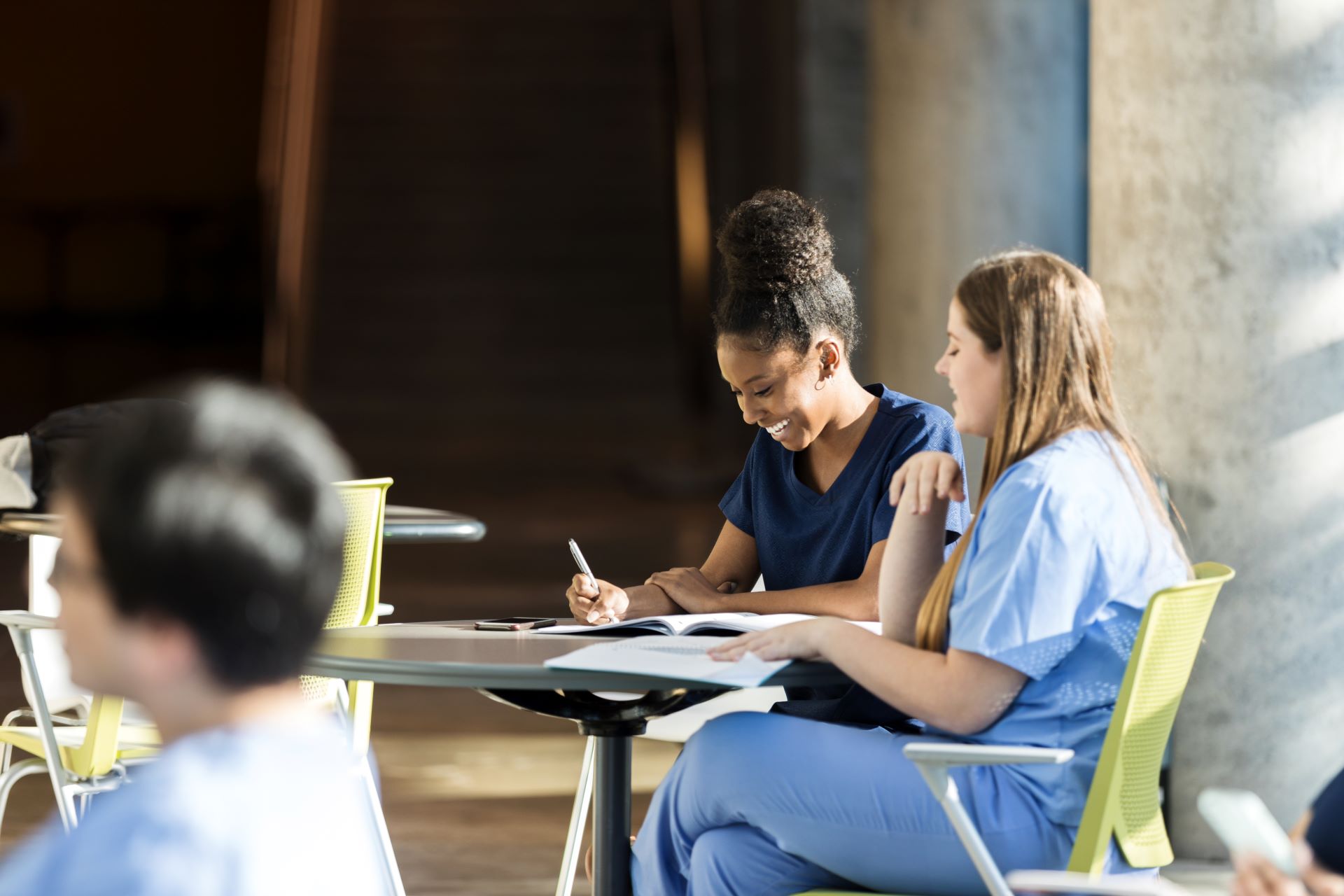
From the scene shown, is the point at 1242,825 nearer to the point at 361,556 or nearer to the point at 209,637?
the point at 209,637

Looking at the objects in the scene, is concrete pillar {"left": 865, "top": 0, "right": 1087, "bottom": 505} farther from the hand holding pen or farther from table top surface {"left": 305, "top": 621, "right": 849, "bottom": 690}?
table top surface {"left": 305, "top": 621, "right": 849, "bottom": 690}

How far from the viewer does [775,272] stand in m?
2.84

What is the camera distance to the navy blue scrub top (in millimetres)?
2719

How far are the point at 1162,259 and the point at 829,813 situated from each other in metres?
2.10

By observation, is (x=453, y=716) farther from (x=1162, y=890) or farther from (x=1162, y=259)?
(x=1162, y=890)

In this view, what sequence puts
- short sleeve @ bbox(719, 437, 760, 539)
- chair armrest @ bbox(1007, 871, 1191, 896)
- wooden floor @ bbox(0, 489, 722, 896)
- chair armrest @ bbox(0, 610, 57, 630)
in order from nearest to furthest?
chair armrest @ bbox(1007, 871, 1191, 896)
chair armrest @ bbox(0, 610, 57, 630)
short sleeve @ bbox(719, 437, 760, 539)
wooden floor @ bbox(0, 489, 722, 896)

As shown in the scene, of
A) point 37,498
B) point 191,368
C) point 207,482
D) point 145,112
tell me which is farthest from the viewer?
point 145,112

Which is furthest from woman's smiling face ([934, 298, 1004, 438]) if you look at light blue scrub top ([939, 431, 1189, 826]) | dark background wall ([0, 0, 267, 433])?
dark background wall ([0, 0, 267, 433])

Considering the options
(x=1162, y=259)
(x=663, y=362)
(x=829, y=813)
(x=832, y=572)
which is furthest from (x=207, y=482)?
(x=663, y=362)

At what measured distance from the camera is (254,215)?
65.4ft

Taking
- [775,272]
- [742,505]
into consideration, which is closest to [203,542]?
[775,272]

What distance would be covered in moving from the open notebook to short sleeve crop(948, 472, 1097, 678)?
390 millimetres

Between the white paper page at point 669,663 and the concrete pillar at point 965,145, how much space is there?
3441 millimetres

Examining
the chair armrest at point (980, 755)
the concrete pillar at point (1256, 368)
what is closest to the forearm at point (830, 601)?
the chair armrest at point (980, 755)
